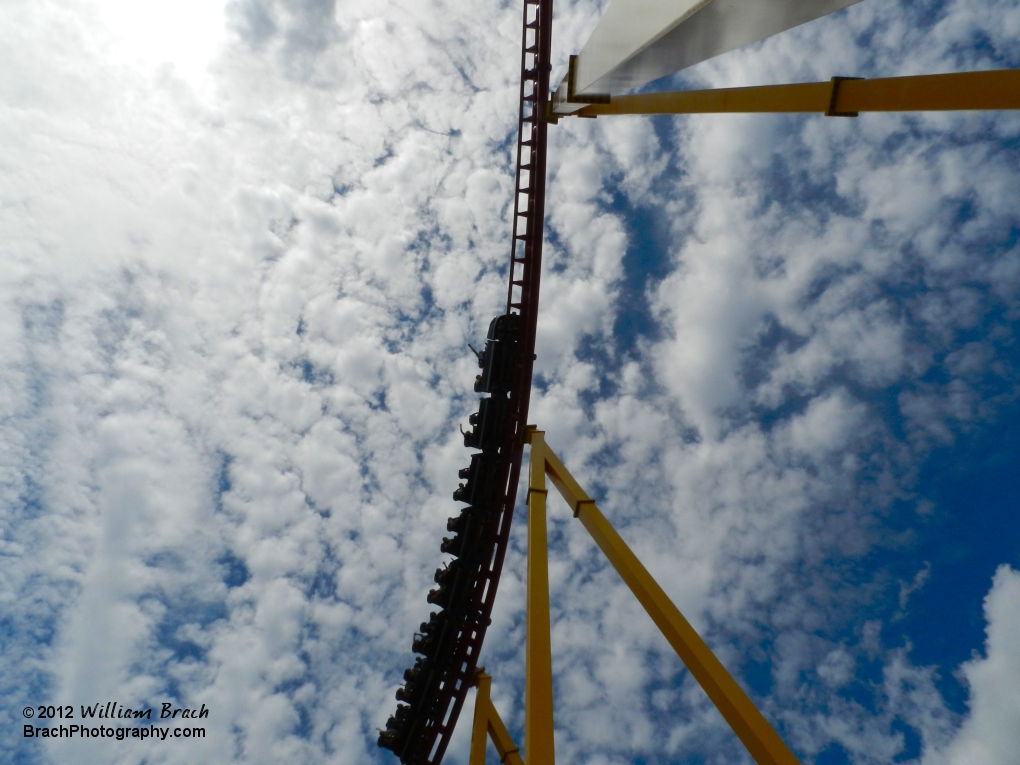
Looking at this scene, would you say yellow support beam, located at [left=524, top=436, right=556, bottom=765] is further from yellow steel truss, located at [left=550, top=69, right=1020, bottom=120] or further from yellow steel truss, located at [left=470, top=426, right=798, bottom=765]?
yellow steel truss, located at [left=550, top=69, right=1020, bottom=120]

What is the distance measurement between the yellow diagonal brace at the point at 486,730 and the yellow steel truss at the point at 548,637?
6 centimetres

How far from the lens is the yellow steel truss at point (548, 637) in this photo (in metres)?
3.94

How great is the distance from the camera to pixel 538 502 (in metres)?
7.63

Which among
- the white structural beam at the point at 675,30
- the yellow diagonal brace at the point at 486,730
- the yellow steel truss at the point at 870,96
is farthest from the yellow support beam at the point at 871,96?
the yellow diagonal brace at the point at 486,730

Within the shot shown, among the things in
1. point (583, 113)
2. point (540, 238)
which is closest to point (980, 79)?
point (583, 113)

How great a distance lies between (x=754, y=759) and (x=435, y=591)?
7.76m

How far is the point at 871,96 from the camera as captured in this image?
300 cm

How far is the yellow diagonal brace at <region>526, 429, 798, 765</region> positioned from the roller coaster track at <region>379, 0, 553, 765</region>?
10.2ft

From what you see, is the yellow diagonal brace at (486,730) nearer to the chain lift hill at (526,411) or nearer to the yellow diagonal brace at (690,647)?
the chain lift hill at (526,411)

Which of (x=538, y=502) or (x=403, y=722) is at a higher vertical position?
(x=538, y=502)

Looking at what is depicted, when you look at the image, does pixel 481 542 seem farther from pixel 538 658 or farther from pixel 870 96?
pixel 870 96

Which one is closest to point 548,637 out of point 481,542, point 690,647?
point 690,647

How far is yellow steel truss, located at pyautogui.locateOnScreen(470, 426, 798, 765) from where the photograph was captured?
3.94 meters

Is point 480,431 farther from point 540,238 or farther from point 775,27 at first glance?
point 775,27
